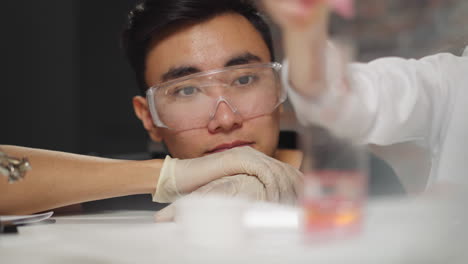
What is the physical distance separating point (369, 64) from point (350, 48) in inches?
8.8

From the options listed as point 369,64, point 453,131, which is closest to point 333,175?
point 369,64

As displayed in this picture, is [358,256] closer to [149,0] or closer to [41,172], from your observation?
[41,172]

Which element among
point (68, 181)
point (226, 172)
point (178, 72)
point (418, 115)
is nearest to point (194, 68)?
point (178, 72)

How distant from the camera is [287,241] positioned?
57 centimetres

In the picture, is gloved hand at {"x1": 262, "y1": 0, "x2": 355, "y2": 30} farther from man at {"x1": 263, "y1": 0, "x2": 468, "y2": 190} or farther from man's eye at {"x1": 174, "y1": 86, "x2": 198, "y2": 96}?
man's eye at {"x1": 174, "y1": 86, "x2": 198, "y2": 96}

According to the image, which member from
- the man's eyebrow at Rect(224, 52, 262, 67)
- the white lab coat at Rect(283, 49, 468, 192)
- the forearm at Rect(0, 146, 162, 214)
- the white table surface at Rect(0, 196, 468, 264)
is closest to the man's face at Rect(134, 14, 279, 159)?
the man's eyebrow at Rect(224, 52, 262, 67)

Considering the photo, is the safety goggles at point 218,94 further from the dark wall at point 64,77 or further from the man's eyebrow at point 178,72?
the dark wall at point 64,77

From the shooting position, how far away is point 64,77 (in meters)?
1.38

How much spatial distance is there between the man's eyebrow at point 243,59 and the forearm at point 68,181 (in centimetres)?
29

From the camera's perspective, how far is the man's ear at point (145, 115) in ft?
4.18

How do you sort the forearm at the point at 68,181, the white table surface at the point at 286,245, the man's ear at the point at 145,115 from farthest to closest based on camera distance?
the man's ear at the point at 145,115
the forearm at the point at 68,181
the white table surface at the point at 286,245

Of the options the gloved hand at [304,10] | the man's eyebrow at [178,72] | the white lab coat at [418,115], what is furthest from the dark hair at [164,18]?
the gloved hand at [304,10]

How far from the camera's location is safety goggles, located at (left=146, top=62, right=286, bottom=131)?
3.47ft

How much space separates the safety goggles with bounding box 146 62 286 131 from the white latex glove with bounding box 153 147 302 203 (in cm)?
11
